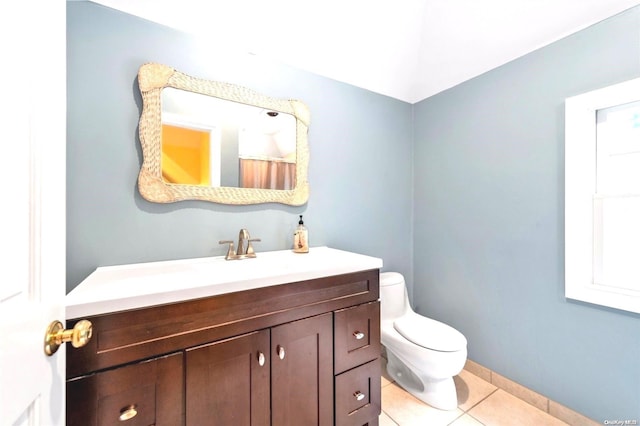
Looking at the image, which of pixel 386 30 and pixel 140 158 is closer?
pixel 140 158

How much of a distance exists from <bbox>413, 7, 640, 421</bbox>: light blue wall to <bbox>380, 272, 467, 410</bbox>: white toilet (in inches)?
15.9

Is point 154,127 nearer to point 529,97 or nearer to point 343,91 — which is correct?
point 343,91

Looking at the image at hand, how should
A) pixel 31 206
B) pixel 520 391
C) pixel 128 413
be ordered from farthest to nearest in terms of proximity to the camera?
pixel 520 391, pixel 128 413, pixel 31 206

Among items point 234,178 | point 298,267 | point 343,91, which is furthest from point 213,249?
point 343,91

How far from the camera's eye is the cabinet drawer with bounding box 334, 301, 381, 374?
1213 mm

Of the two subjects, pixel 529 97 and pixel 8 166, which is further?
pixel 529 97

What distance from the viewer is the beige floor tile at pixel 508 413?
4.78ft

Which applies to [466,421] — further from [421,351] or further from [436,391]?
[421,351]

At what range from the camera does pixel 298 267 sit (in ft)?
3.81

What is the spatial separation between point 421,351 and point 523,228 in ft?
3.24

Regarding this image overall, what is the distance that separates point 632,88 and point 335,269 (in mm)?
1657

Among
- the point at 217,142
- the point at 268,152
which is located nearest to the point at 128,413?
the point at 217,142

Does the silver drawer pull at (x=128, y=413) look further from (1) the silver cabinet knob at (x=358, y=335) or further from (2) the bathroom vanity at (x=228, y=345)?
(1) the silver cabinet knob at (x=358, y=335)

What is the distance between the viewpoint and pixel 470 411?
1541mm
